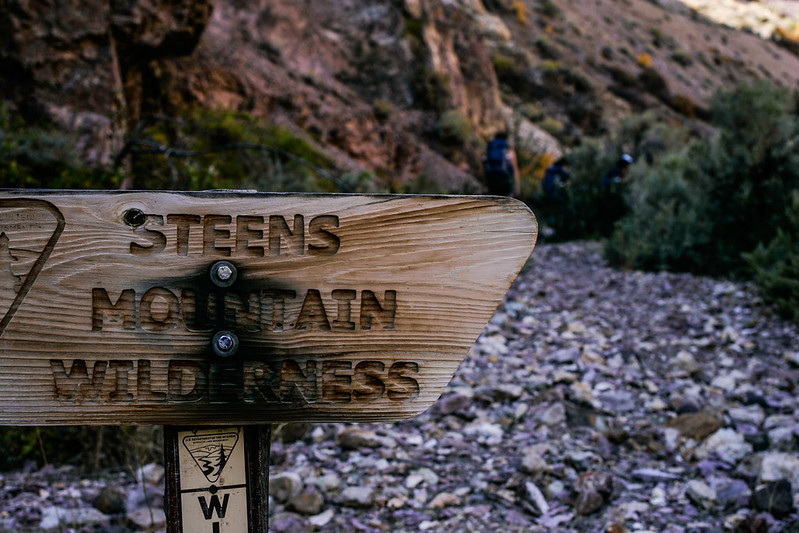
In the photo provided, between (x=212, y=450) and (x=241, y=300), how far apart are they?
330 millimetres

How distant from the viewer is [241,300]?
1219mm

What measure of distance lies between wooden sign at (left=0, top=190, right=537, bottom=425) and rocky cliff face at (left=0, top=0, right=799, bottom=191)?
5108 mm

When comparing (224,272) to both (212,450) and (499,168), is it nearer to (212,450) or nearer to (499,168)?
(212,450)

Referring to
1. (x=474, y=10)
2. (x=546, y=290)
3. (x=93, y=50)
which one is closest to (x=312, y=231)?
(x=546, y=290)

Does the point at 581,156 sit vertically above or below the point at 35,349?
above

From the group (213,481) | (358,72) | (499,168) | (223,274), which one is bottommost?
(213,481)

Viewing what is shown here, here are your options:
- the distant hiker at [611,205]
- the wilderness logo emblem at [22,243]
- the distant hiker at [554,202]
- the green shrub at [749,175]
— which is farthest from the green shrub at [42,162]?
the distant hiker at [611,205]

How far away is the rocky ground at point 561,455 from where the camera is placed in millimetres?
2545

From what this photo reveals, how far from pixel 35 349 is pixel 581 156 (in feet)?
39.1

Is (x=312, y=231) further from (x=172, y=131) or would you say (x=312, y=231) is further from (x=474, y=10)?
(x=474, y=10)

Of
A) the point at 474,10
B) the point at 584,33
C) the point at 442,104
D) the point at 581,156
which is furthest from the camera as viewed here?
the point at 584,33

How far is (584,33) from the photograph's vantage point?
105 feet

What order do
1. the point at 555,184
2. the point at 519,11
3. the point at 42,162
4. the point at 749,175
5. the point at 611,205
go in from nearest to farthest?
the point at 42,162
the point at 749,175
the point at 611,205
the point at 555,184
the point at 519,11

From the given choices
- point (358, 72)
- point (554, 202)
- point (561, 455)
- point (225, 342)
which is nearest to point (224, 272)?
point (225, 342)
